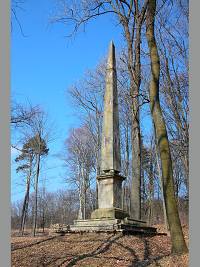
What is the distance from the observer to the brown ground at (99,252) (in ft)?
24.4

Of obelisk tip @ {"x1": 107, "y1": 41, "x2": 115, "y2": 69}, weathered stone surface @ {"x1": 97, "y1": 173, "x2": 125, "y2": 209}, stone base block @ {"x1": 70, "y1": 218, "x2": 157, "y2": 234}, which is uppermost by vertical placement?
obelisk tip @ {"x1": 107, "y1": 41, "x2": 115, "y2": 69}

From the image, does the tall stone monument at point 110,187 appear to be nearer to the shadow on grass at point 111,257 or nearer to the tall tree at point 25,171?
the shadow on grass at point 111,257

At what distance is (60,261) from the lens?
801 centimetres

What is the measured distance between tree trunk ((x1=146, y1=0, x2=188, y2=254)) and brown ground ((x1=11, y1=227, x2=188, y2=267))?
417mm

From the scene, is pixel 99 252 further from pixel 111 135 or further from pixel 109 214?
pixel 111 135

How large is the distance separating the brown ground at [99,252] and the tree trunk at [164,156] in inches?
16.4

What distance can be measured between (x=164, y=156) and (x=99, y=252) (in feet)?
9.36

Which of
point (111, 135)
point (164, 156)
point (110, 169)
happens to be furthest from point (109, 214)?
point (164, 156)

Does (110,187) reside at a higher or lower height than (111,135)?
lower

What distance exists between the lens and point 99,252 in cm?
841

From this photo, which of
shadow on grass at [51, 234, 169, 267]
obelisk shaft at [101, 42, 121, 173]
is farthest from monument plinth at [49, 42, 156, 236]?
shadow on grass at [51, 234, 169, 267]

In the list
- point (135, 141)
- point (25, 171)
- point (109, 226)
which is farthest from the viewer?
point (25, 171)

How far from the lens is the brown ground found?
24.4 ft

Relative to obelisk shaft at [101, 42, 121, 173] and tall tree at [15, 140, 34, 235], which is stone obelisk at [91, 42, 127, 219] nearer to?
obelisk shaft at [101, 42, 121, 173]
